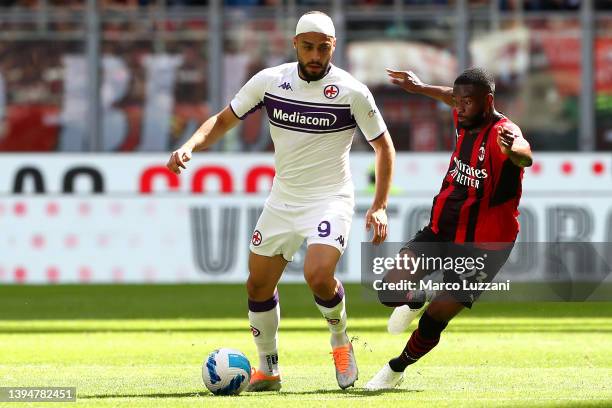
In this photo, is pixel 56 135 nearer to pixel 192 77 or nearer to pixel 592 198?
pixel 192 77

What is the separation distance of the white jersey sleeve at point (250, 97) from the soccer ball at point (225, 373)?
1439mm

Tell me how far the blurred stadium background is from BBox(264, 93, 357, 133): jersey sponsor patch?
1.55 metres

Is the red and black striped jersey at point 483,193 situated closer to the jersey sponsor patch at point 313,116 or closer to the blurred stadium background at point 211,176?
the jersey sponsor patch at point 313,116

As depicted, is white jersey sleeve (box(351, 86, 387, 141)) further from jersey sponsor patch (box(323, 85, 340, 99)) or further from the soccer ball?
the soccer ball

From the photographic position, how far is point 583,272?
18062 mm

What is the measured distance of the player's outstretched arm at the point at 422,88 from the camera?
9.37 metres

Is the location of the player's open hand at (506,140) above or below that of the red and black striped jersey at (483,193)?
above

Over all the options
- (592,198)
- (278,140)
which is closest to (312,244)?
(278,140)

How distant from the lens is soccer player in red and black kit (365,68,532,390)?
344 inches

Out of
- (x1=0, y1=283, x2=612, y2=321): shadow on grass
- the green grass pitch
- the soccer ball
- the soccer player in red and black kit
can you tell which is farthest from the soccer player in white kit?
(x1=0, y1=283, x2=612, y2=321): shadow on grass

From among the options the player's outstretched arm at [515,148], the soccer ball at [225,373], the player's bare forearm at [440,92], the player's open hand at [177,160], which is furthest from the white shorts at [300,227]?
the player's outstretched arm at [515,148]

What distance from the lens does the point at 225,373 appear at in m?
8.81

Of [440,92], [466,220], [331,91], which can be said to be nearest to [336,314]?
[466,220]

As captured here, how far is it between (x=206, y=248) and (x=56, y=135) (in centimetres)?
436
